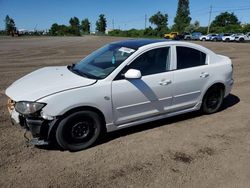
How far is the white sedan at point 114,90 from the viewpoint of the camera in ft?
12.4

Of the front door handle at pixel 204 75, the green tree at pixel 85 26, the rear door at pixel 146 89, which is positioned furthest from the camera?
the green tree at pixel 85 26

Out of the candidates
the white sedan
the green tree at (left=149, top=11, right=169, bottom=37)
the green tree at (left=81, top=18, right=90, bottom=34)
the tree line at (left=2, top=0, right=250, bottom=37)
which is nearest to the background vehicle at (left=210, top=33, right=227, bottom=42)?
the tree line at (left=2, top=0, right=250, bottom=37)

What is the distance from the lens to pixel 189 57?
5.11 meters

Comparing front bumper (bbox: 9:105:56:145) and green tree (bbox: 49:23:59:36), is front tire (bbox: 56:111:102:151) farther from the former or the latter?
green tree (bbox: 49:23:59:36)

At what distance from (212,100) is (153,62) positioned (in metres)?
1.81

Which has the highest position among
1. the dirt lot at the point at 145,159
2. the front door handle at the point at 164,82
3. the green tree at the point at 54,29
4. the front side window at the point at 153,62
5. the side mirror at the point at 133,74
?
the green tree at the point at 54,29

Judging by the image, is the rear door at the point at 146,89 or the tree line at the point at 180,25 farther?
the tree line at the point at 180,25

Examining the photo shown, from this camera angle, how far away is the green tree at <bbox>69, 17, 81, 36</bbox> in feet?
398

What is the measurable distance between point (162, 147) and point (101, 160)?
1.00 metres

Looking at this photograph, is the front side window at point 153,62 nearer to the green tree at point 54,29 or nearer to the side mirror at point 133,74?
the side mirror at point 133,74

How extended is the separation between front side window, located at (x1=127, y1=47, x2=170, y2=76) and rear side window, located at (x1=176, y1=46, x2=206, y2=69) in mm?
269

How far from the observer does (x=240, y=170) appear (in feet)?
11.8

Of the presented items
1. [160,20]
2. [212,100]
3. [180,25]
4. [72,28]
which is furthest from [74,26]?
[212,100]

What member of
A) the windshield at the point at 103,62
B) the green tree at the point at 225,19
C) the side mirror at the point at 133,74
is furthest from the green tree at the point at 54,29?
the side mirror at the point at 133,74
